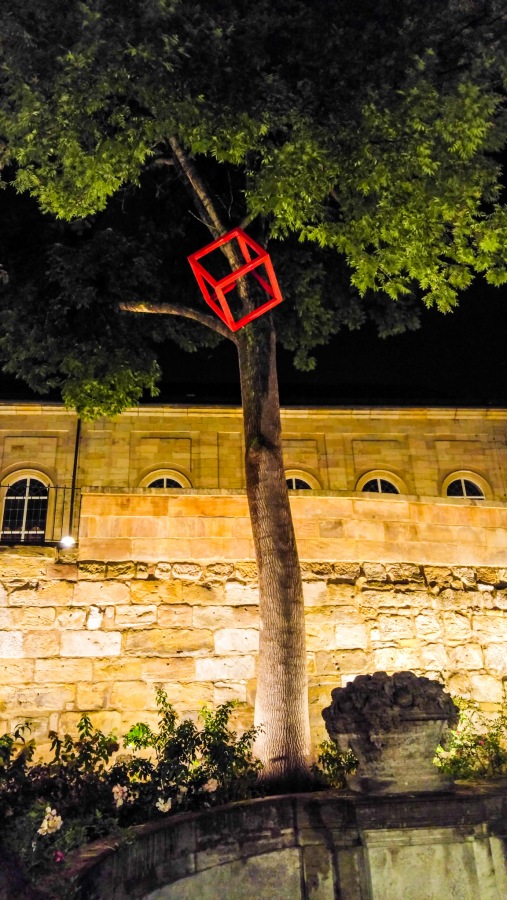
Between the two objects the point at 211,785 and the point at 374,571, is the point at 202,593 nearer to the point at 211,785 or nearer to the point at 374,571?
the point at 374,571

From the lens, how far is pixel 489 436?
27.1m

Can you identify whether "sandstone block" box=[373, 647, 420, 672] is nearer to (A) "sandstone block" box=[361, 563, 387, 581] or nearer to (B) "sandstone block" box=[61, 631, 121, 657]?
(A) "sandstone block" box=[361, 563, 387, 581]

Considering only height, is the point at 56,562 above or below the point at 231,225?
below

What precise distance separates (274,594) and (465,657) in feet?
8.35

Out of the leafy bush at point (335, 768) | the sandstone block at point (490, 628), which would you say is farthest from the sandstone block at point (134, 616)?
the sandstone block at point (490, 628)

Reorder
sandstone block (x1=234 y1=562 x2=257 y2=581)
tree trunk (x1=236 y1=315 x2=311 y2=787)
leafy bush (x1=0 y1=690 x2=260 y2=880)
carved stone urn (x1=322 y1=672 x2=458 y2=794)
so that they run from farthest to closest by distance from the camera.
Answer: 1. sandstone block (x1=234 y1=562 x2=257 y2=581)
2. tree trunk (x1=236 y1=315 x2=311 y2=787)
3. carved stone urn (x1=322 y1=672 x2=458 y2=794)
4. leafy bush (x1=0 y1=690 x2=260 y2=880)

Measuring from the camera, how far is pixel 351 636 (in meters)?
8.42

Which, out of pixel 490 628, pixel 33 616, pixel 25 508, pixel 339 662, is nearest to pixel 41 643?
pixel 33 616

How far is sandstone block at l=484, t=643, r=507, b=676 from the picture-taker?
8.55 metres

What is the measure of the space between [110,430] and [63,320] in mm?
16201

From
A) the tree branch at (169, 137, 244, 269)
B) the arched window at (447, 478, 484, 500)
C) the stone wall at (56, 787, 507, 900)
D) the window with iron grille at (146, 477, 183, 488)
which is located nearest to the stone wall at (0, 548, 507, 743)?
the stone wall at (56, 787, 507, 900)

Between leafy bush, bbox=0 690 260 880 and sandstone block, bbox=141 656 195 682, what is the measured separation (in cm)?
109

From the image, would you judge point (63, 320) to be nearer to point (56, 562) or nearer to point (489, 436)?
point (56, 562)

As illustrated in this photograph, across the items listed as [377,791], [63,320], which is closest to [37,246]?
[63,320]
